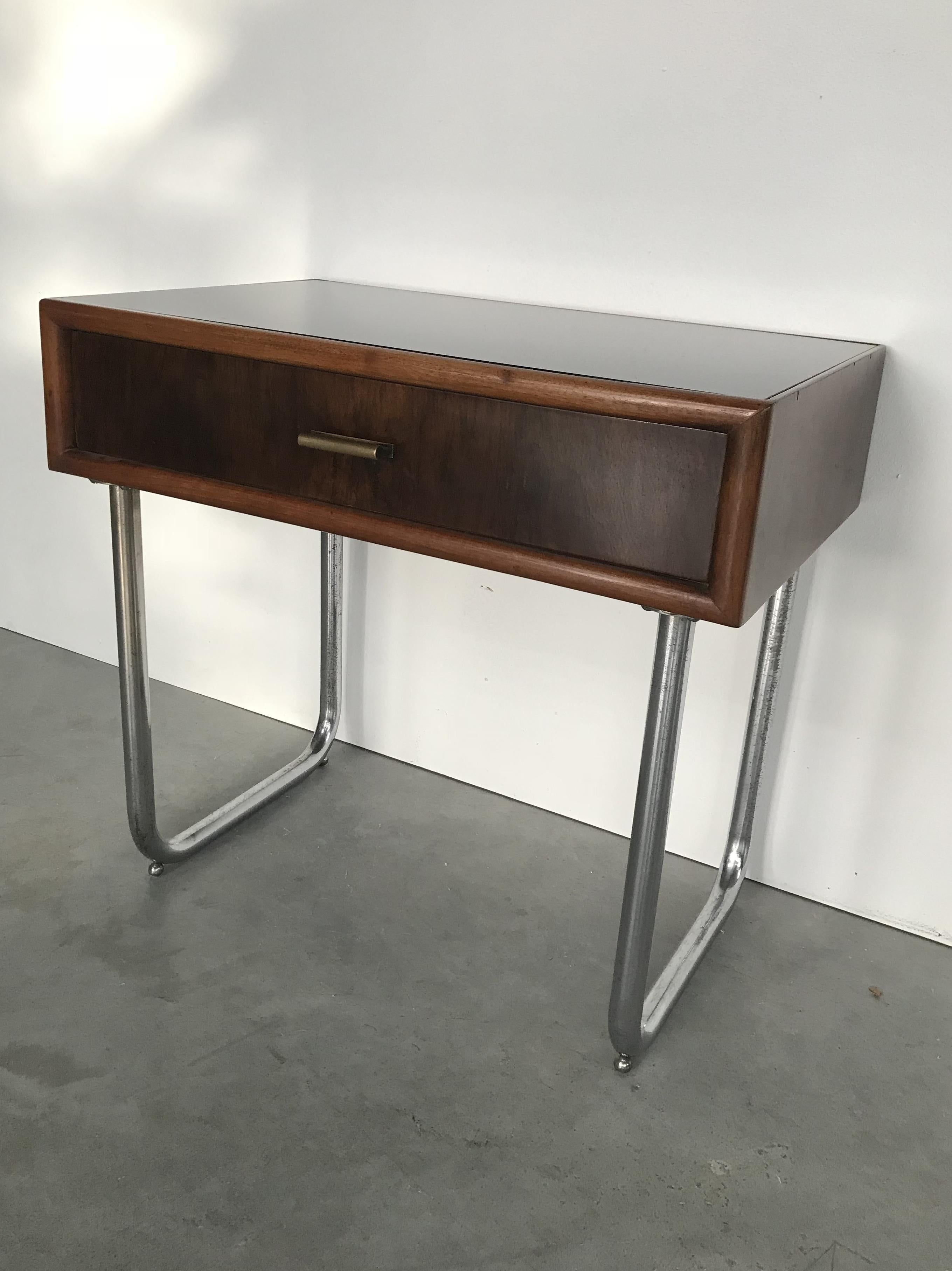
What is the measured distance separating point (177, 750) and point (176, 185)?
821mm

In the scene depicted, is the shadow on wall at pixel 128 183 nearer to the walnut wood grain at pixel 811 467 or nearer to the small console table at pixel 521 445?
the small console table at pixel 521 445

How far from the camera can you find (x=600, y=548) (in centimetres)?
89

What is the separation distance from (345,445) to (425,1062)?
1.96 ft

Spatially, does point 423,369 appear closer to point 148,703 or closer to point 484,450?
point 484,450

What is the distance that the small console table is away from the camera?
0.84 m

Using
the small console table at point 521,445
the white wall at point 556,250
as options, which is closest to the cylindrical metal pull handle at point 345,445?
the small console table at point 521,445

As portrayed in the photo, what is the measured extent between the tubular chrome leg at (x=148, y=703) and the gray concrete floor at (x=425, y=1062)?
3 cm

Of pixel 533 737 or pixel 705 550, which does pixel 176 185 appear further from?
pixel 705 550

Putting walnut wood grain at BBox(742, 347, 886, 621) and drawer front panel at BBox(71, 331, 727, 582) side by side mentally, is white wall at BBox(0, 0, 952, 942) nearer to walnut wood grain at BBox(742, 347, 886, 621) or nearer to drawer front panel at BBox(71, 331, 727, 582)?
walnut wood grain at BBox(742, 347, 886, 621)


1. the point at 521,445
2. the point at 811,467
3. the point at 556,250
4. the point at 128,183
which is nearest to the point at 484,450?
the point at 521,445

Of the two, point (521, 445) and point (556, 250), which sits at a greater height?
point (556, 250)

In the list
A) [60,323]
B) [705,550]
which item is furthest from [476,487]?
[60,323]

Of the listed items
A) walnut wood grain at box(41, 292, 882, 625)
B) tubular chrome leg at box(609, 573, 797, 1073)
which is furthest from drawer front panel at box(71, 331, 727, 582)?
tubular chrome leg at box(609, 573, 797, 1073)

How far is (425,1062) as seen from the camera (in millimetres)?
1095
